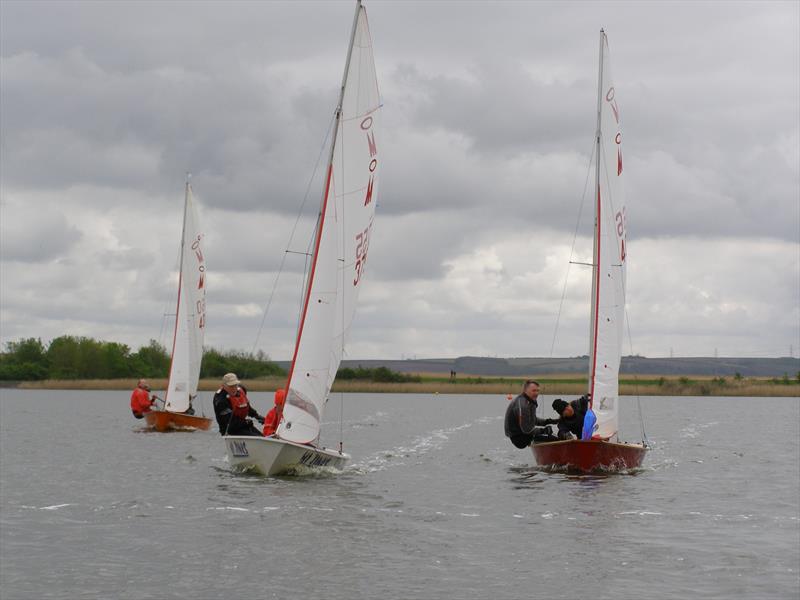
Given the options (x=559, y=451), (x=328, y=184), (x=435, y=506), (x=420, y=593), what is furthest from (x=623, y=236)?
(x=420, y=593)

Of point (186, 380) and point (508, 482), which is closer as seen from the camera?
point (508, 482)

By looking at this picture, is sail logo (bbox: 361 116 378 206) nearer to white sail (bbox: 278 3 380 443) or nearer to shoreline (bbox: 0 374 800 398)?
white sail (bbox: 278 3 380 443)

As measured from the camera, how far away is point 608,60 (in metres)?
28.0

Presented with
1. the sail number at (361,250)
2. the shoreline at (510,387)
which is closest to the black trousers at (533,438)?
the sail number at (361,250)

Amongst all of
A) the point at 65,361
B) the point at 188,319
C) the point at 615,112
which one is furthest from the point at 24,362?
the point at 615,112

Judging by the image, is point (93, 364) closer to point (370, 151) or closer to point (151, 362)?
point (151, 362)

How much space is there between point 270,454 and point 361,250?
4404 millimetres

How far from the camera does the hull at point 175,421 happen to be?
39.9 meters

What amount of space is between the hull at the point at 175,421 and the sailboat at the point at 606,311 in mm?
17729

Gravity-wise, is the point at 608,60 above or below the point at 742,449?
above

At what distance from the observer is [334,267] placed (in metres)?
22.8

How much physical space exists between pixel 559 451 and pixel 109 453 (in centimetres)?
1310

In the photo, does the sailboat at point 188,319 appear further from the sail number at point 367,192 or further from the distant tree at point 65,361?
the distant tree at point 65,361

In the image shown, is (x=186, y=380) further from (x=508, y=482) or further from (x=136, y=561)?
(x=136, y=561)
